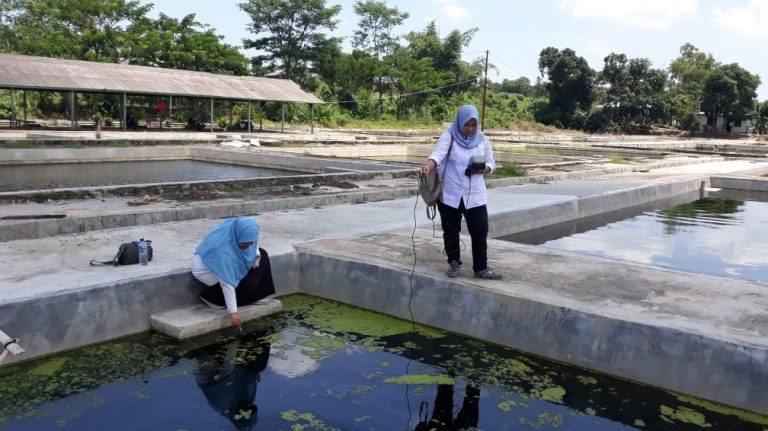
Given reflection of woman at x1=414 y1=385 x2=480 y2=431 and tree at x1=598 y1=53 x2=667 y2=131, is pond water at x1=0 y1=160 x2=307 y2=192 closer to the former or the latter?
reflection of woman at x1=414 y1=385 x2=480 y2=431

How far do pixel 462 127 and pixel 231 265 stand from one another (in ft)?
7.05

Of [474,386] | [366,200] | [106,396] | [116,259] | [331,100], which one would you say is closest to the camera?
[106,396]

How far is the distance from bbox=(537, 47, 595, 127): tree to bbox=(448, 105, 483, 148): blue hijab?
51.4 m

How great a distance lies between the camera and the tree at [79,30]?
1351 inches

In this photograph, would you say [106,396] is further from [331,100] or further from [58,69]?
[331,100]

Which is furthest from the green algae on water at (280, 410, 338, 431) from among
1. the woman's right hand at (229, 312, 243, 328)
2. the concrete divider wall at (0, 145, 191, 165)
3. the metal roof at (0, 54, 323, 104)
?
the metal roof at (0, 54, 323, 104)

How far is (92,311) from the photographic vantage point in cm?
450

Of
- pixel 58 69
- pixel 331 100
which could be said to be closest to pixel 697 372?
pixel 58 69

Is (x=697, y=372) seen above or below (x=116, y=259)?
below

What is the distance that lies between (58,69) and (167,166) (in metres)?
9.76

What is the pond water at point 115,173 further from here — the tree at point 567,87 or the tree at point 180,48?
the tree at point 567,87

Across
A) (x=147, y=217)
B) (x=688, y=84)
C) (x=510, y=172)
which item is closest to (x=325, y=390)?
(x=147, y=217)

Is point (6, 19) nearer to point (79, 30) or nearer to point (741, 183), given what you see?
point (79, 30)

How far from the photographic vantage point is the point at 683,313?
4309 mm
